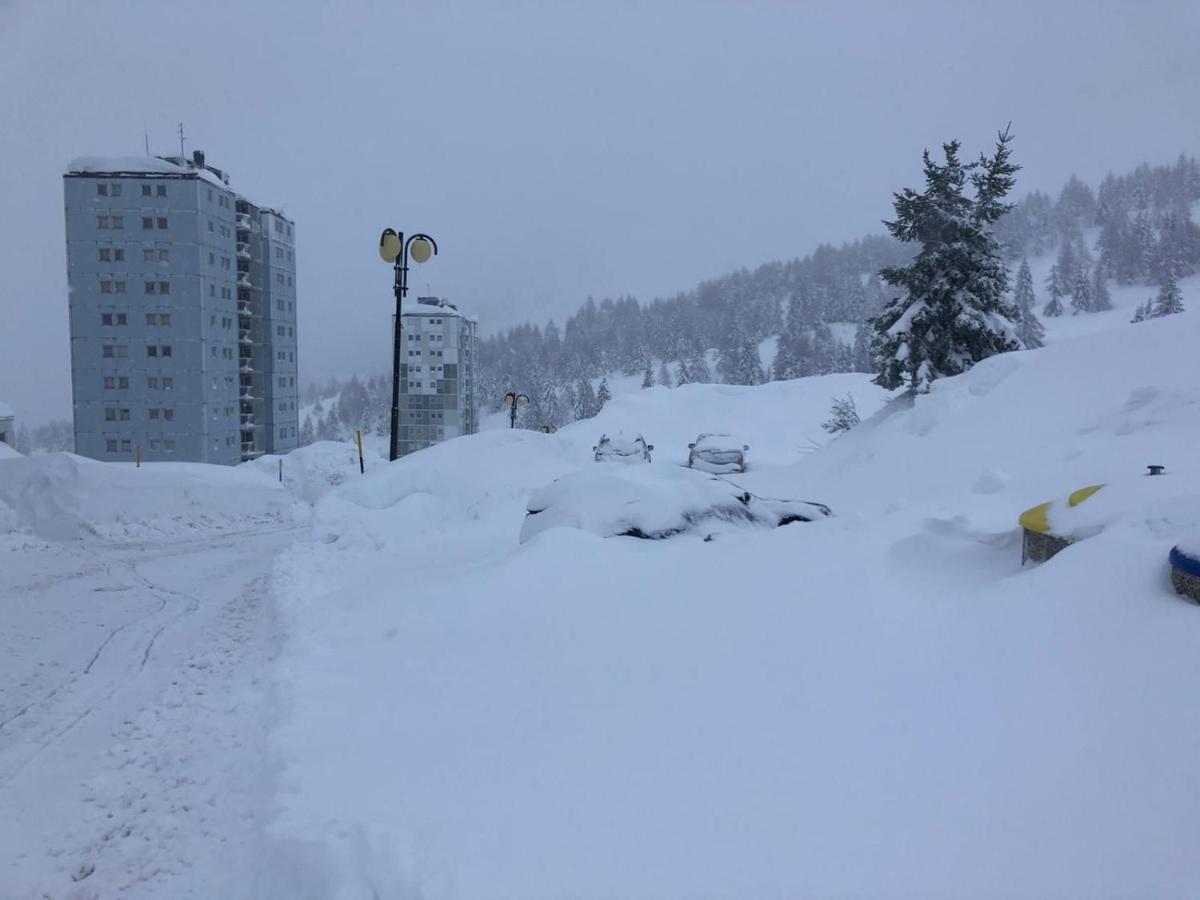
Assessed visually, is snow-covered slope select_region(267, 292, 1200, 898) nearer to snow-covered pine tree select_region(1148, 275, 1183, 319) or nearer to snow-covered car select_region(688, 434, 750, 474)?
snow-covered car select_region(688, 434, 750, 474)

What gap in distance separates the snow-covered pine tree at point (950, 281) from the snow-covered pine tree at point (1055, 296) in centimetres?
7430

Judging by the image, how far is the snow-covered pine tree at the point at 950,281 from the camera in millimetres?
18641

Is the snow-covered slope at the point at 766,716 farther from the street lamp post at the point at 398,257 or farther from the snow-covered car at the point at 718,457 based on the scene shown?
the snow-covered car at the point at 718,457

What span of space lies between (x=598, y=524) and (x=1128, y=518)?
507cm

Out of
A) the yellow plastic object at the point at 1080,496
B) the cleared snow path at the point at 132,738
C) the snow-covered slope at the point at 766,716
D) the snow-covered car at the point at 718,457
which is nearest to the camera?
the snow-covered slope at the point at 766,716

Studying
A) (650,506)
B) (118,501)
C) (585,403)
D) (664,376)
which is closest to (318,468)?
(118,501)

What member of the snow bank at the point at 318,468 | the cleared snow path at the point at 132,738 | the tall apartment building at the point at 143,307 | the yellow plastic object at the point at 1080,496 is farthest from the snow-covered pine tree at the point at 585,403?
the yellow plastic object at the point at 1080,496

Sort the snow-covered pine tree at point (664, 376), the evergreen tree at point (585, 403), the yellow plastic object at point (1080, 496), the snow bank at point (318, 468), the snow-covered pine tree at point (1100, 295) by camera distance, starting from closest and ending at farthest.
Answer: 1. the yellow plastic object at point (1080, 496)
2. the snow bank at point (318, 468)
3. the snow-covered pine tree at point (1100, 295)
4. the evergreen tree at point (585, 403)
5. the snow-covered pine tree at point (664, 376)

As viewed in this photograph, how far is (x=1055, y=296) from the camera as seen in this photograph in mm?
83875

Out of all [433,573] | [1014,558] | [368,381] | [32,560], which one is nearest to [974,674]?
[1014,558]

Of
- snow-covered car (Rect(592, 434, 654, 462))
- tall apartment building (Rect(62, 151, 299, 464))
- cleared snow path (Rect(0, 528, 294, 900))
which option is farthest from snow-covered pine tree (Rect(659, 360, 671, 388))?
cleared snow path (Rect(0, 528, 294, 900))

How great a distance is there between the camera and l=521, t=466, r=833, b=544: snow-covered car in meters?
8.70

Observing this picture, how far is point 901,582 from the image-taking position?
6.12m

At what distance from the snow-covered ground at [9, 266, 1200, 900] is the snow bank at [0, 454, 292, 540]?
6.01 meters
